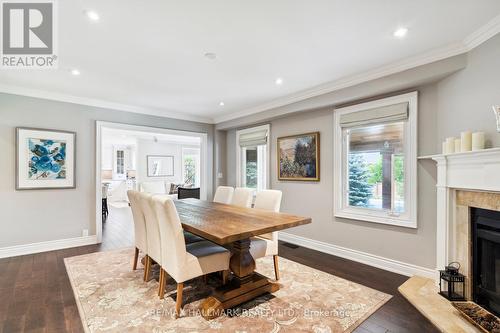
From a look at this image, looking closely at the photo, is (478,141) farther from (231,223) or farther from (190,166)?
(190,166)

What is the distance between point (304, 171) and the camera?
4.15 meters

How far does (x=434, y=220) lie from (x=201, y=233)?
2576 mm

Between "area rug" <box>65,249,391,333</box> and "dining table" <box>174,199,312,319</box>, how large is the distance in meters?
0.08

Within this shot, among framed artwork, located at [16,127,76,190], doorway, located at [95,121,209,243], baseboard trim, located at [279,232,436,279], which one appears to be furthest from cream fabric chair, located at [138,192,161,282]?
doorway, located at [95,121,209,243]

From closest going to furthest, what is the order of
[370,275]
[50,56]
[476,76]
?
[476,76] → [50,56] → [370,275]

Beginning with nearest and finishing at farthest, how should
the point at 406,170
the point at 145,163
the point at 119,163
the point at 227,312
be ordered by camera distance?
the point at 227,312 → the point at 406,170 → the point at 145,163 → the point at 119,163

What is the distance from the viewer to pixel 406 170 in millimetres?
2990

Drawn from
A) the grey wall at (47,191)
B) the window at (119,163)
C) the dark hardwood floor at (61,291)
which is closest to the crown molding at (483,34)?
the dark hardwood floor at (61,291)

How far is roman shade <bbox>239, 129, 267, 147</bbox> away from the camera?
16.2 feet

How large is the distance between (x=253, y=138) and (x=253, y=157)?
455mm

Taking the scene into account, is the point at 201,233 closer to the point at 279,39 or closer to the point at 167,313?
the point at 167,313

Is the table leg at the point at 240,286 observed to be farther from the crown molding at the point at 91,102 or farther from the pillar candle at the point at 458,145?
the crown molding at the point at 91,102

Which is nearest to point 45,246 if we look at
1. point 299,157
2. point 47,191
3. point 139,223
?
point 47,191

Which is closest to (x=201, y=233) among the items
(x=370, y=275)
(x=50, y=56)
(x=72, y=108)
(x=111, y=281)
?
(x=111, y=281)
